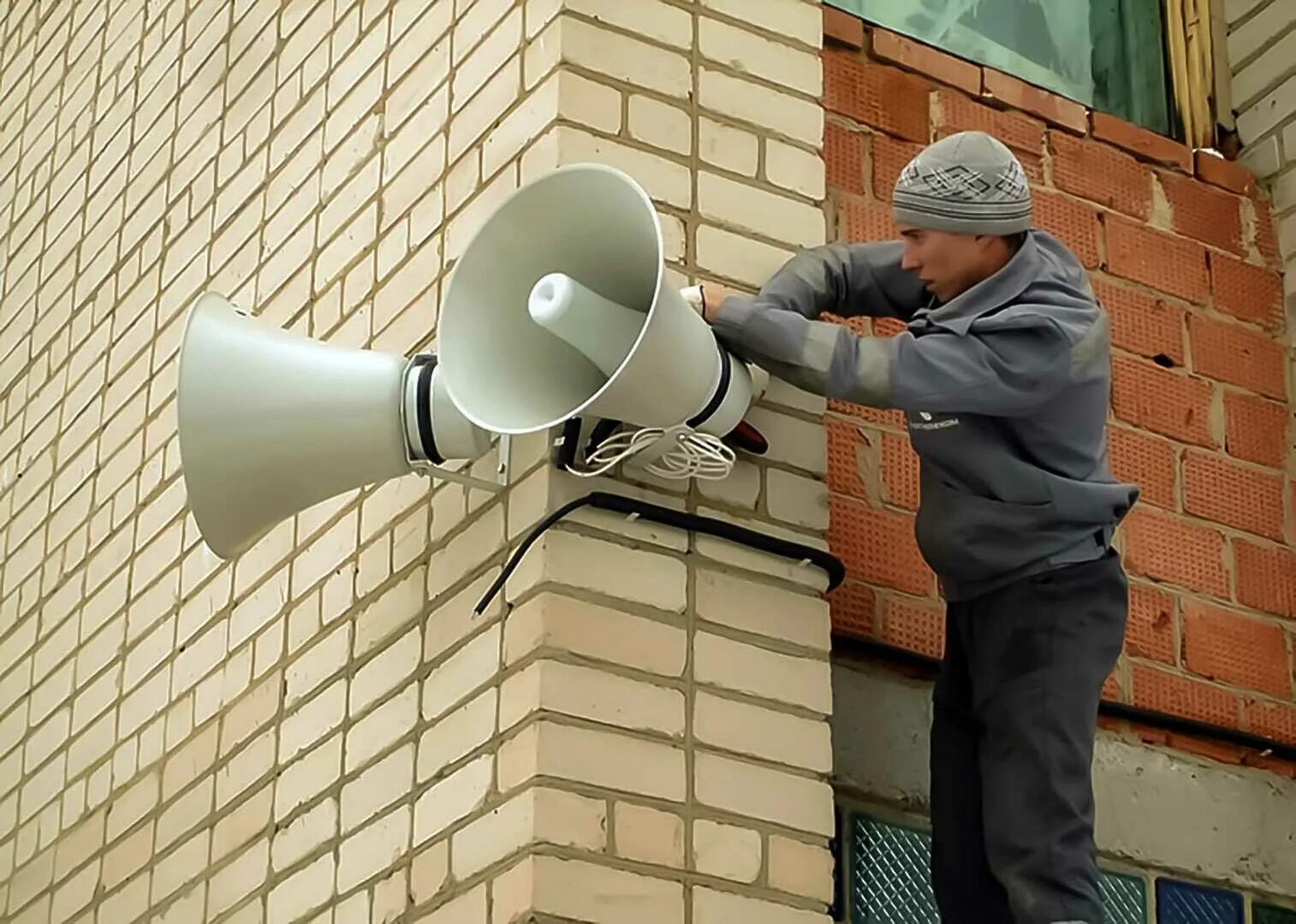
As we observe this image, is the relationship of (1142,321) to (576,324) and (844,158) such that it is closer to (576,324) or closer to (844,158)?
(844,158)

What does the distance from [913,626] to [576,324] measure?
79cm

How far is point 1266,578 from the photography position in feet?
11.5

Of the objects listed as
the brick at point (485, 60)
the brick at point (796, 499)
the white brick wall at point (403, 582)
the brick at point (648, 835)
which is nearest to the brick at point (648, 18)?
the white brick wall at point (403, 582)

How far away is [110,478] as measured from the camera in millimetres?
3912

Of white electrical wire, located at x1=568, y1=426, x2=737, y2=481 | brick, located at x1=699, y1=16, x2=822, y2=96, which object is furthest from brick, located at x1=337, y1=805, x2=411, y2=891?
brick, located at x1=699, y1=16, x2=822, y2=96

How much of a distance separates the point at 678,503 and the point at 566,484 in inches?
5.8

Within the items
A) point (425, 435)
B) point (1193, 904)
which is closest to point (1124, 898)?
point (1193, 904)

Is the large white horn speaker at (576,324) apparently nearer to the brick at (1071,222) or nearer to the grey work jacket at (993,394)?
the grey work jacket at (993,394)

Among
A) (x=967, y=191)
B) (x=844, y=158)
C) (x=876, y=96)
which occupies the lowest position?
(x=967, y=191)

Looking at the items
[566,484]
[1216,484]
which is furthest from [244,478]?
[1216,484]

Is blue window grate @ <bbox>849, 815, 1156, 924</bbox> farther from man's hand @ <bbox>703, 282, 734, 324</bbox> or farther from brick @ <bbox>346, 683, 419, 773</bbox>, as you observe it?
man's hand @ <bbox>703, 282, 734, 324</bbox>

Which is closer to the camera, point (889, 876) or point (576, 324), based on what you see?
point (576, 324)

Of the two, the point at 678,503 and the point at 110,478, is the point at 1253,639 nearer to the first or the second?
the point at 678,503

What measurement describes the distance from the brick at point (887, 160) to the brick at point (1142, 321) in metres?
0.36
